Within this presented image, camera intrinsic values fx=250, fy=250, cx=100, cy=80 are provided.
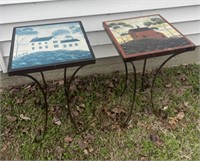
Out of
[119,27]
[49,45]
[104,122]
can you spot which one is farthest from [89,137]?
[119,27]

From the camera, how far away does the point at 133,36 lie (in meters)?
1.95

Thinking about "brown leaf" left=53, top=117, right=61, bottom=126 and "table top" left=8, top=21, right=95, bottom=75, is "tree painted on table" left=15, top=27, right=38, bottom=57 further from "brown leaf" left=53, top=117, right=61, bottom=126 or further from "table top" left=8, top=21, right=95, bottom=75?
"brown leaf" left=53, top=117, right=61, bottom=126

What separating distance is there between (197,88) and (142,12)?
38.9 inches

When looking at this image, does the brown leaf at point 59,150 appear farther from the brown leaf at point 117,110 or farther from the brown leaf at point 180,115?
the brown leaf at point 180,115

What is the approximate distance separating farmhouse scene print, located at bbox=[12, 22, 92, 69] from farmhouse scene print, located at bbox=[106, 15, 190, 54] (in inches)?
11.8

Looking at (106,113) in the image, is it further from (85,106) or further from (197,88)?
(197,88)

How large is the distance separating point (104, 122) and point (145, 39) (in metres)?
0.84

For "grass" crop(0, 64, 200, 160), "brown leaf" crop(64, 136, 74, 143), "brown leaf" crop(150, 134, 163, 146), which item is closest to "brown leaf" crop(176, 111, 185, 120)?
"grass" crop(0, 64, 200, 160)

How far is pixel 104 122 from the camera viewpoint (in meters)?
2.27

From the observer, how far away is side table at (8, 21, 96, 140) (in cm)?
161

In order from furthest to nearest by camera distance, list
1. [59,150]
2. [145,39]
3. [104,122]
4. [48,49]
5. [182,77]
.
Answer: [182,77] → [104,122] → [59,150] → [145,39] → [48,49]

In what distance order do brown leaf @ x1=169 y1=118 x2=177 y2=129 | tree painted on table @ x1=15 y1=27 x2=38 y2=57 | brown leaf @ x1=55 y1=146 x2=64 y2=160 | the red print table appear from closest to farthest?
the red print table
tree painted on table @ x1=15 y1=27 x2=38 y2=57
brown leaf @ x1=55 y1=146 x2=64 y2=160
brown leaf @ x1=169 y1=118 x2=177 y2=129

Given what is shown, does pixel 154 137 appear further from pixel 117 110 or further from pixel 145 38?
pixel 145 38

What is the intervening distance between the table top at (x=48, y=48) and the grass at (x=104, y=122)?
2.54 ft
